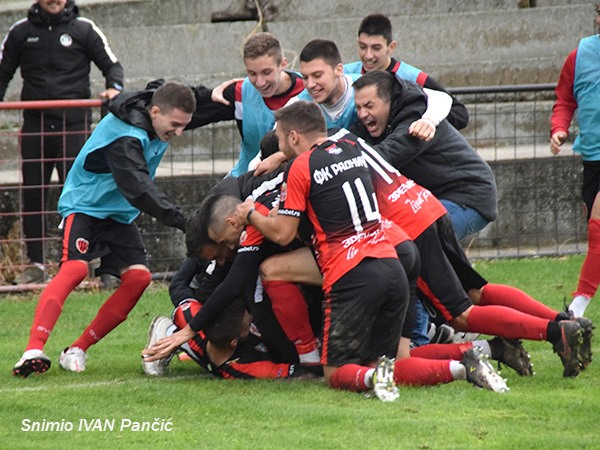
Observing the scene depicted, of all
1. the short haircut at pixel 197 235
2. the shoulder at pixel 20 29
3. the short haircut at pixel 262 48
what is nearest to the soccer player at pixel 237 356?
the short haircut at pixel 197 235

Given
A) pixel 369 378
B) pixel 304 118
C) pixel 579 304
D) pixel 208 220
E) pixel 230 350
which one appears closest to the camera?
pixel 369 378

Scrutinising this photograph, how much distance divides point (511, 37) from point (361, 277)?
805cm

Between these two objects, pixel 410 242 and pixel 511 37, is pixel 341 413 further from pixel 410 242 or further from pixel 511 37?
pixel 511 37

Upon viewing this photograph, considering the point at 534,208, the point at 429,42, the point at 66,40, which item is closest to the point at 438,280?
the point at 534,208

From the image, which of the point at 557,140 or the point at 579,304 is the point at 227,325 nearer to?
the point at 579,304

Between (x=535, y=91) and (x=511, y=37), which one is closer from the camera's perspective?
(x=535, y=91)

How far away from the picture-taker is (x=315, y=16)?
14859mm

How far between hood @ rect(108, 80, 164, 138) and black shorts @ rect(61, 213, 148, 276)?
2.13 ft

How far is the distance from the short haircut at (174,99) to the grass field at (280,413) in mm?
1620

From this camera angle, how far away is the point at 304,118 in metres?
7.05

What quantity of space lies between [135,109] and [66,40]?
362 cm

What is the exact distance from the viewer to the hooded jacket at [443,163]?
7820 millimetres

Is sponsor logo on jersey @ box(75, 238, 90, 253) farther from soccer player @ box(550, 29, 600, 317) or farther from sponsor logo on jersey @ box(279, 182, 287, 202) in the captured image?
soccer player @ box(550, 29, 600, 317)

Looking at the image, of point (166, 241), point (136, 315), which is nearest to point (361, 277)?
point (136, 315)
